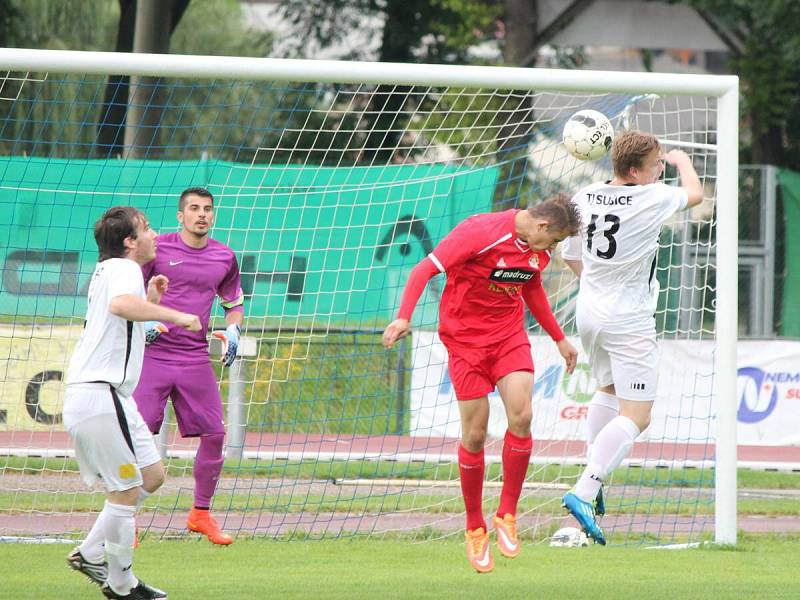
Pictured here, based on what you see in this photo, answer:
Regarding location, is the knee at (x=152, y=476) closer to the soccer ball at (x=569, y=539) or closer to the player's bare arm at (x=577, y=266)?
the player's bare arm at (x=577, y=266)

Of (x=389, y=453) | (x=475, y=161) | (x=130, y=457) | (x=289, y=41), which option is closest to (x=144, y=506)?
(x=389, y=453)

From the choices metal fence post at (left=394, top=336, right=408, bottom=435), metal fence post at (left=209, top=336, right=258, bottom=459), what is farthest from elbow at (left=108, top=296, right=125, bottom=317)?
metal fence post at (left=394, top=336, right=408, bottom=435)

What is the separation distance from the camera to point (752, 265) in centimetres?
1703

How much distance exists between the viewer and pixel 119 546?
5.69 meters

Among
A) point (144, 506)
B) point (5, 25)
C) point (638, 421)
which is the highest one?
point (5, 25)

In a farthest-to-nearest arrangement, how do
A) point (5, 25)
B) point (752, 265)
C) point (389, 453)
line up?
point (5, 25) → point (752, 265) → point (389, 453)

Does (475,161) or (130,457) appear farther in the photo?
(475,161)

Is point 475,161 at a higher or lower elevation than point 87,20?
lower

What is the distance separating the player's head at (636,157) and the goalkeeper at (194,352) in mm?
2605

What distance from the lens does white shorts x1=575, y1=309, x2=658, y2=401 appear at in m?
7.41

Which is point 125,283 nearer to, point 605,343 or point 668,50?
point 605,343

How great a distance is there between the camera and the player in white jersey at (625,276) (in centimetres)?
731

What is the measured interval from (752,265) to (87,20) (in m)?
13.7

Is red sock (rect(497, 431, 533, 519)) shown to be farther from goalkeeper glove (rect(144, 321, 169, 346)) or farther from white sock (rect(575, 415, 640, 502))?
goalkeeper glove (rect(144, 321, 169, 346))
